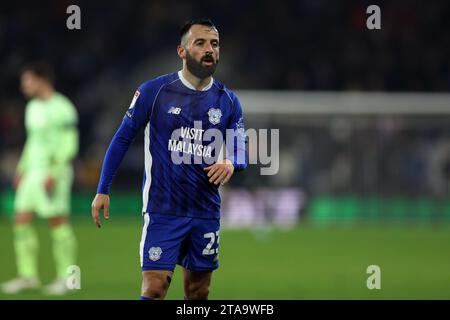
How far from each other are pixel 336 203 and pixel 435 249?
21.9ft

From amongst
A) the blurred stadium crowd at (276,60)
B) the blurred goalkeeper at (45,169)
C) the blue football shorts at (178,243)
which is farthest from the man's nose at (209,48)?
the blurred stadium crowd at (276,60)

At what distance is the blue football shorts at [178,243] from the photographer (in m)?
6.84

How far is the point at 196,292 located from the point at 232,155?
0.97 meters

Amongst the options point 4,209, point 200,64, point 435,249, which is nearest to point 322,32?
point 4,209

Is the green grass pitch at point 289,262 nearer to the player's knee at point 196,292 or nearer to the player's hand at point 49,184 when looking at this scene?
the player's hand at point 49,184

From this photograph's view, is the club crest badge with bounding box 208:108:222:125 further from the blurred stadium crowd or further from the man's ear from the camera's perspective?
the blurred stadium crowd

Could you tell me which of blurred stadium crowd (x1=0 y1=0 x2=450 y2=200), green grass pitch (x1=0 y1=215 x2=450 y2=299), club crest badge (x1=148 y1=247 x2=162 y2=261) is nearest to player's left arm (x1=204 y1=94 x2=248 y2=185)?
club crest badge (x1=148 y1=247 x2=162 y2=261)

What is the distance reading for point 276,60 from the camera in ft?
85.5

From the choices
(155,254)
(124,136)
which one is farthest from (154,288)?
(124,136)

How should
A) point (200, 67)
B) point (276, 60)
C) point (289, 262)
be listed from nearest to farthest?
point (200, 67)
point (289, 262)
point (276, 60)

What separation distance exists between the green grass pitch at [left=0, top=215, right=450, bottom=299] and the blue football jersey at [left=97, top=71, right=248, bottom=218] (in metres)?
3.37

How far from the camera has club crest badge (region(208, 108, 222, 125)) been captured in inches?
275

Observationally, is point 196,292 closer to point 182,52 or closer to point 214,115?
point 214,115

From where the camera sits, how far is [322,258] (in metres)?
15.0
